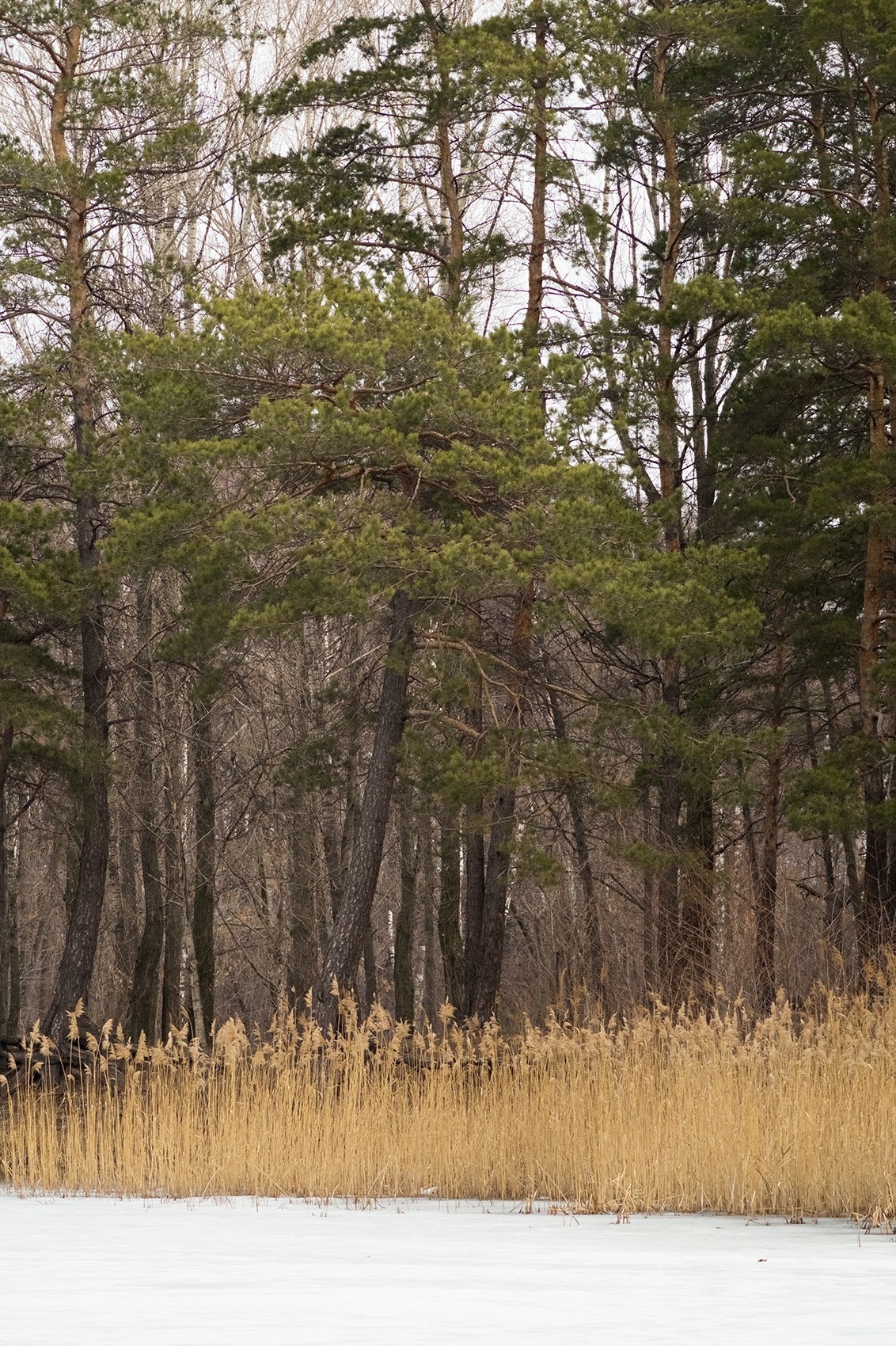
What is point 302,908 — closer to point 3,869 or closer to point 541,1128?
point 3,869

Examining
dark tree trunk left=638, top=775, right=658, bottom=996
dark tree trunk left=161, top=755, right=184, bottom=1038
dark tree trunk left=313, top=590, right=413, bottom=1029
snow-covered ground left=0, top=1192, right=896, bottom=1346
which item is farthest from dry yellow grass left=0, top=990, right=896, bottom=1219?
dark tree trunk left=161, top=755, right=184, bottom=1038

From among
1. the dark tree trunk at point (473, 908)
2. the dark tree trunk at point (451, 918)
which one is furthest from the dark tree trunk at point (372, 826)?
the dark tree trunk at point (451, 918)

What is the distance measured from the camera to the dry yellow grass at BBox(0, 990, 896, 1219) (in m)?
6.85

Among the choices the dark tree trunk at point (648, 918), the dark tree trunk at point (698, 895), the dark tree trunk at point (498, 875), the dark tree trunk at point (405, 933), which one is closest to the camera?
the dark tree trunk at point (698, 895)

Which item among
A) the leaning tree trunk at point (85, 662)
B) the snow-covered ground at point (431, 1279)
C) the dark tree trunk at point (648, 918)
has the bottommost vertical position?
the snow-covered ground at point (431, 1279)

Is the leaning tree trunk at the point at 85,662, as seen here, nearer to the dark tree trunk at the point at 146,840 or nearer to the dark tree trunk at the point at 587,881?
the dark tree trunk at the point at 146,840

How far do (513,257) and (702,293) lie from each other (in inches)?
104

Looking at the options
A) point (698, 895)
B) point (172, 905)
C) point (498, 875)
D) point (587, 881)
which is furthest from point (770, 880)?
point (172, 905)

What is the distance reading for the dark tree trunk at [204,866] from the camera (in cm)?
2031

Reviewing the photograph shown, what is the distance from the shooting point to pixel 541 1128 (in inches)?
304

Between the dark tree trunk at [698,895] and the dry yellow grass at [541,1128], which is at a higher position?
the dark tree trunk at [698,895]

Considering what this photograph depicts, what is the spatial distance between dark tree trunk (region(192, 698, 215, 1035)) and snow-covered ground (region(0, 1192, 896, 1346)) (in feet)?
44.3

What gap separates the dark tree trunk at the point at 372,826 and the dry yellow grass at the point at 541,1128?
16.8ft

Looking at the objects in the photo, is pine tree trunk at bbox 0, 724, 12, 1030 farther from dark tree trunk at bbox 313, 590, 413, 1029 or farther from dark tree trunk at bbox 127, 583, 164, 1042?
dark tree trunk at bbox 313, 590, 413, 1029
